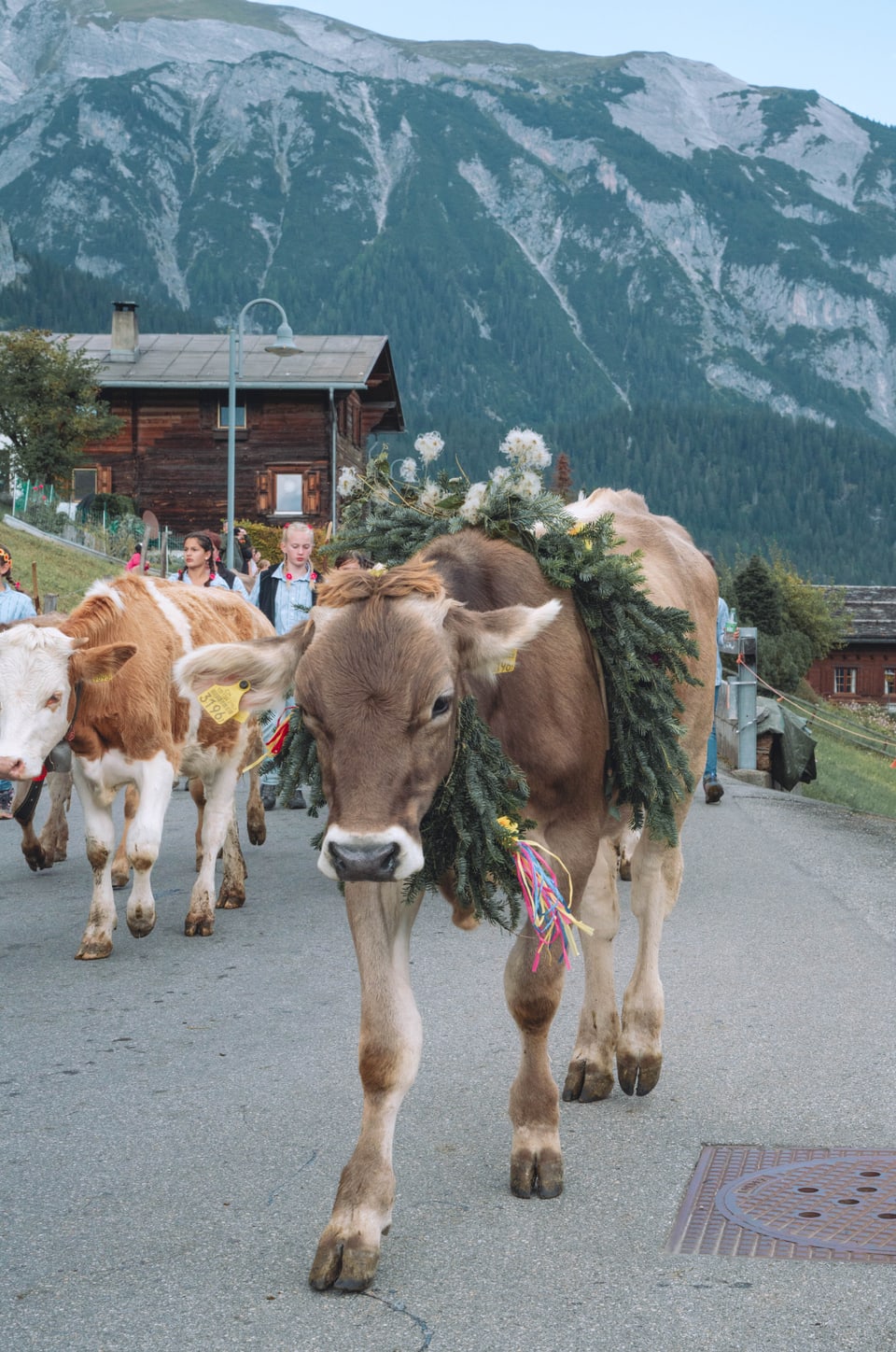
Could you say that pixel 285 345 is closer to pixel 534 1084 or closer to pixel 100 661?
pixel 100 661

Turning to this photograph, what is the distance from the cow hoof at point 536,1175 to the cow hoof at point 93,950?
12.2 feet

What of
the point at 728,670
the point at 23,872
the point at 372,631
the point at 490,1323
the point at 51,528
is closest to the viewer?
the point at 490,1323

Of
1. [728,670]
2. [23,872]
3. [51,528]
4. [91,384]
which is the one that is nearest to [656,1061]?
[23,872]

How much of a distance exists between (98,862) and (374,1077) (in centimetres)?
407

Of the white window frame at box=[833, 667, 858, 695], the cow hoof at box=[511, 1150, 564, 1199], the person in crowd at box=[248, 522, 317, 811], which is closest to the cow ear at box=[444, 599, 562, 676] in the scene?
the cow hoof at box=[511, 1150, 564, 1199]

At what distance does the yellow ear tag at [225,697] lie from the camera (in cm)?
422

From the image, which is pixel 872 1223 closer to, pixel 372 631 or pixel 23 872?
pixel 372 631

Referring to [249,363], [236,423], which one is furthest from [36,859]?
[249,363]

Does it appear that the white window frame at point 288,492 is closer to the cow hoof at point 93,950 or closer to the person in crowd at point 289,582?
the person in crowd at point 289,582

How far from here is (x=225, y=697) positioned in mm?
4230

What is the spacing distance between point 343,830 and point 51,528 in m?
41.1

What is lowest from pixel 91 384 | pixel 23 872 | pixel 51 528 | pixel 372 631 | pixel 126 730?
pixel 23 872

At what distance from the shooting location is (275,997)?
6.75 metres

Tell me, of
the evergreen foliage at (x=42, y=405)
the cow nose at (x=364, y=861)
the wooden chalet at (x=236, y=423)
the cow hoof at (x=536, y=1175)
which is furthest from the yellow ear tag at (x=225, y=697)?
the wooden chalet at (x=236, y=423)
